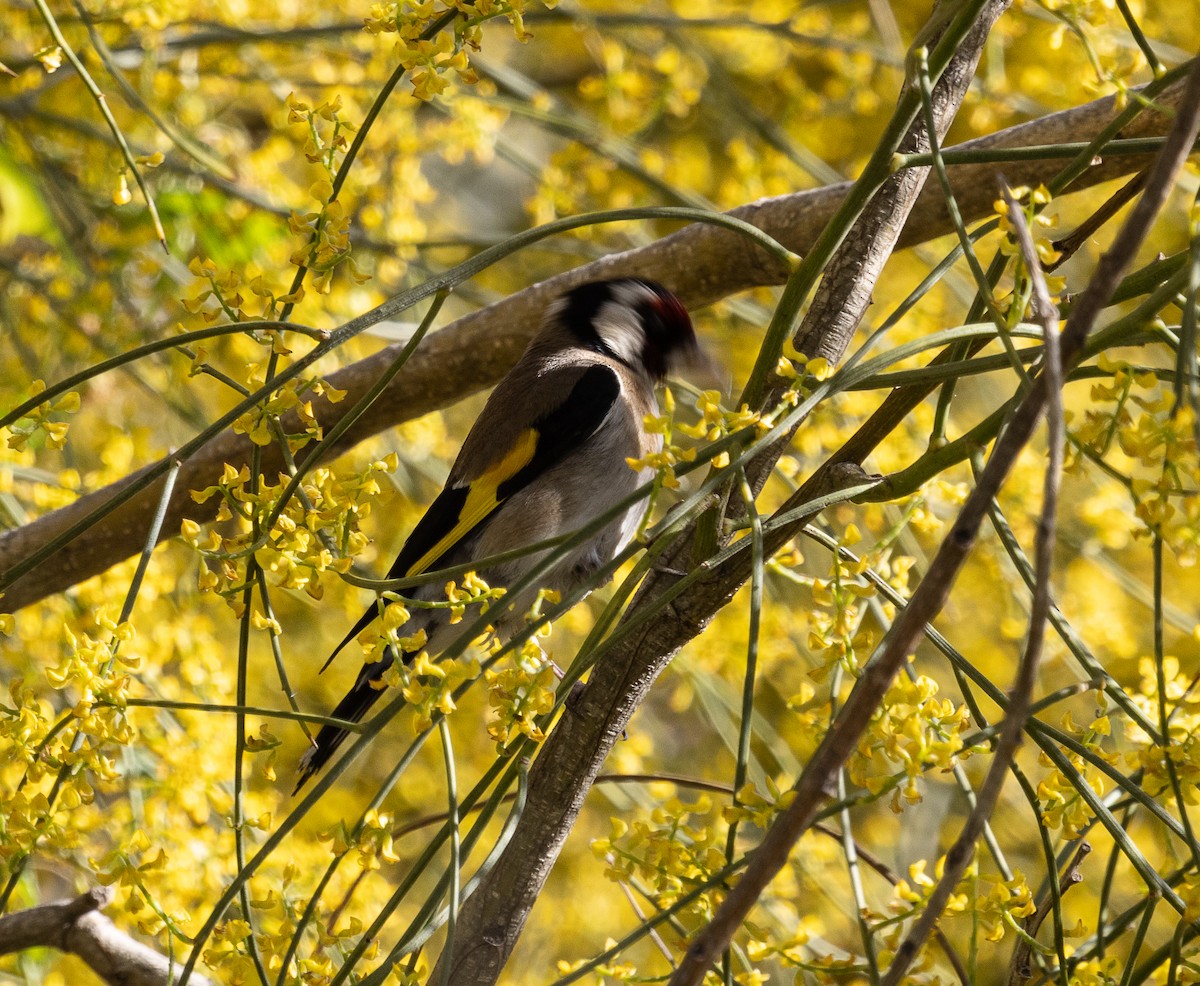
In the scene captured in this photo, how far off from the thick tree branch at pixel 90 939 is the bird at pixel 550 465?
→ 63 centimetres

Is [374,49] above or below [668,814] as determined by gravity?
above

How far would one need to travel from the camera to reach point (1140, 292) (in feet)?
4.59

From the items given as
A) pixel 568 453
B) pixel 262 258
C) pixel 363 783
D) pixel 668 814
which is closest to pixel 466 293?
pixel 262 258

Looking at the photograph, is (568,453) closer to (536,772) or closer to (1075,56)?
(536,772)

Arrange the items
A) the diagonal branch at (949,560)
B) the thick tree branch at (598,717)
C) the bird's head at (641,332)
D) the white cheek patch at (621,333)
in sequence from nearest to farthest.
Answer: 1. the diagonal branch at (949,560)
2. the thick tree branch at (598,717)
3. the bird's head at (641,332)
4. the white cheek patch at (621,333)

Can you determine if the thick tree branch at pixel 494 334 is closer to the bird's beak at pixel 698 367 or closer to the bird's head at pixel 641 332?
the bird's head at pixel 641 332

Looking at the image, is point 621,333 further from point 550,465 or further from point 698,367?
point 550,465

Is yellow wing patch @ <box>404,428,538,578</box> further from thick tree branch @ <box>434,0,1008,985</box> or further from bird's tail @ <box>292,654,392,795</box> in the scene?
thick tree branch @ <box>434,0,1008,985</box>

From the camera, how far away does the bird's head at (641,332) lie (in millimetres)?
2975

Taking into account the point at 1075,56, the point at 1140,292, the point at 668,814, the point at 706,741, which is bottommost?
the point at 668,814

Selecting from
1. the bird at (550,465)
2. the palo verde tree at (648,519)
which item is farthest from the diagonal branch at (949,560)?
the bird at (550,465)

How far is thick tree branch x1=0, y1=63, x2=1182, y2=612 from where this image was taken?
223 centimetres

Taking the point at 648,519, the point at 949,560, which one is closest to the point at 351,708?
the point at 648,519

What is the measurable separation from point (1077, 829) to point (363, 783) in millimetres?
3718
